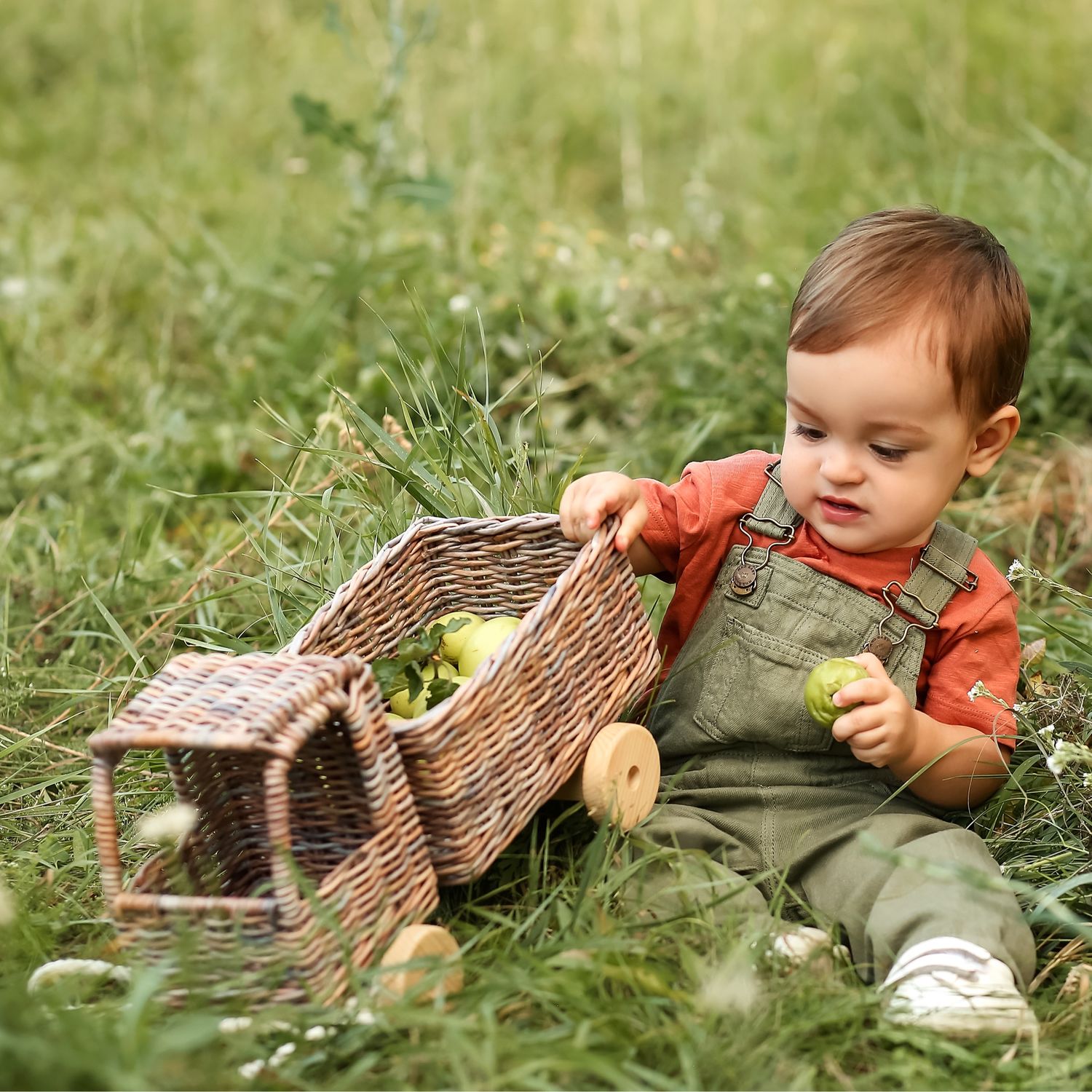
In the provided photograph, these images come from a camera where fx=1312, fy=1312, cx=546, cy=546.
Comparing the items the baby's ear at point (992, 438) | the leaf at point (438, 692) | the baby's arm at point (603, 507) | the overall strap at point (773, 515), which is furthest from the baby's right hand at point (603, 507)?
the baby's ear at point (992, 438)

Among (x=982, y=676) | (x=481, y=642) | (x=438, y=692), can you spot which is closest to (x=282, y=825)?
(x=438, y=692)

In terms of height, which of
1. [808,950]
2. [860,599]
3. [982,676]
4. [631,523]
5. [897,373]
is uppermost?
[897,373]

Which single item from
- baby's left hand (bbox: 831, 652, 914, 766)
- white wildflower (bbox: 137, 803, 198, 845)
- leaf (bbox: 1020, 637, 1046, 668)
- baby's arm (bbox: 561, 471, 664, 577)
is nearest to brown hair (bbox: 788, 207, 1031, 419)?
baby's arm (bbox: 561, 471, 664, 577)

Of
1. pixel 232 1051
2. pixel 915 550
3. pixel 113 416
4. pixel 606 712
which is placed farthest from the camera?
pixel 113 416

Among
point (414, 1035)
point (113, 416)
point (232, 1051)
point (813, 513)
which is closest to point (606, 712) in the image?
point (813, 513)

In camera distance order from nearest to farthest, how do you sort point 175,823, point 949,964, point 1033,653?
1. point 175,823
2. point 949,964
3. point 1033,653

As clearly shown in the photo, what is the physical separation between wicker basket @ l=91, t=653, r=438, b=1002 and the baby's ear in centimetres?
110

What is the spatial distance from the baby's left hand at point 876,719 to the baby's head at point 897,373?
27 centimetres

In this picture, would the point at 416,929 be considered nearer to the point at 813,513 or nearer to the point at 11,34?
the point at 813,513

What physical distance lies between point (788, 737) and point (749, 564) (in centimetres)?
30

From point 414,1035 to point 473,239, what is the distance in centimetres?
309

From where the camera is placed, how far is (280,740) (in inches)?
62.0

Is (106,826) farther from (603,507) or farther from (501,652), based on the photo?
(603,507)

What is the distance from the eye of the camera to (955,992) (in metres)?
1.76
